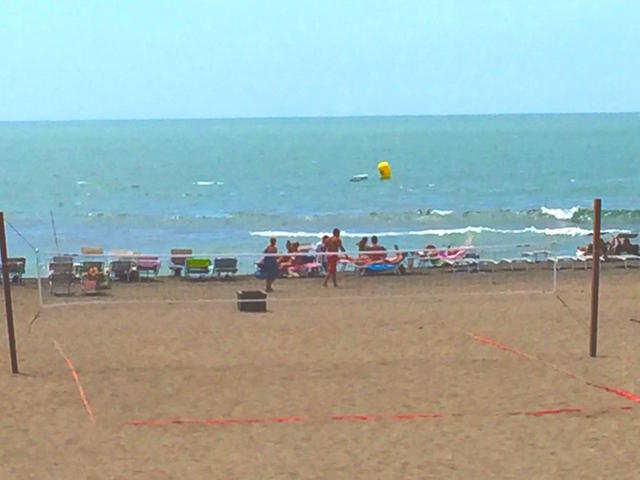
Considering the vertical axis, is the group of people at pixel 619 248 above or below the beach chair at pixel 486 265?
above

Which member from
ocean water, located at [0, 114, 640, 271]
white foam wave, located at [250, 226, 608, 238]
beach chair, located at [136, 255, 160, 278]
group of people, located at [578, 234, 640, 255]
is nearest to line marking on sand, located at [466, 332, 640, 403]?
ocean water, located at [0, 114, 640, 271]

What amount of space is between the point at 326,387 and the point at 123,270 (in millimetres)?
11583

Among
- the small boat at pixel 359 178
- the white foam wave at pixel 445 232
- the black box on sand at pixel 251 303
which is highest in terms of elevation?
the small boat at pixel 359 178

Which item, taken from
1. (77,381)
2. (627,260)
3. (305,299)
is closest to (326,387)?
(77,381)

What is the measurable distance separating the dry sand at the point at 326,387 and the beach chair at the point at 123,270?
3303mm

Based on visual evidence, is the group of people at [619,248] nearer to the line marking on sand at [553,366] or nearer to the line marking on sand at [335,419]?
the line marking on sand at [553,366]

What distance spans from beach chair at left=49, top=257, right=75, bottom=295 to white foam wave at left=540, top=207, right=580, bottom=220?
34210 millimetres

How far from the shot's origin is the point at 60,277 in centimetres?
1978

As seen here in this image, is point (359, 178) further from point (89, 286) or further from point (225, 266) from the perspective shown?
point (89, 286)

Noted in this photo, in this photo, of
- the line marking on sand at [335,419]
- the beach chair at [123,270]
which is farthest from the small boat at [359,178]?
the line marking on sand at [335,419]

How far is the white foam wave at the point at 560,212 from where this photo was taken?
167 feet

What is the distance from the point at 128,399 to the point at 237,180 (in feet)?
218

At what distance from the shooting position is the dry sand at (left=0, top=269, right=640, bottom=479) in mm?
9016

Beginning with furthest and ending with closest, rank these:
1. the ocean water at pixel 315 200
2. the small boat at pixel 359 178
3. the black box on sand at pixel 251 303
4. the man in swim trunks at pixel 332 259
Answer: the small boat at pixel 359 178, the ocean water at pixel 315 200, the man in swim trunks at pixel 332 259, the black box on sand at pixel 251 303
